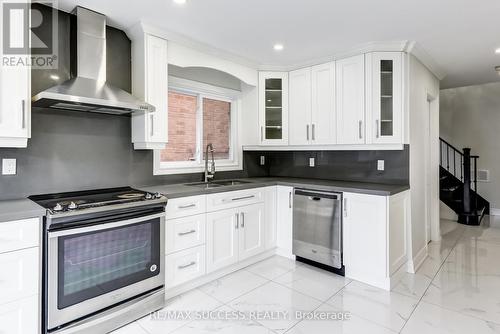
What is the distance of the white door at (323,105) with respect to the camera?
3402 millimetres

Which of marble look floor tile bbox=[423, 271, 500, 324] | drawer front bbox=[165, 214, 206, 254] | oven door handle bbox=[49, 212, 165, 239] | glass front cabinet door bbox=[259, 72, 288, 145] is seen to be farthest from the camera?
glass front cabinet door bbox=[259, 72, 288, 145]

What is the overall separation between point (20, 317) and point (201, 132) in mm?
2456

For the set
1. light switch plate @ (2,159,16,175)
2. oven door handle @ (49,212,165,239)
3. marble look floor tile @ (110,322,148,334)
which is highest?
light switch plate @ (2,159,16,175)

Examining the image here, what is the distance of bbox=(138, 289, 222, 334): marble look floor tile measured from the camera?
2102 millimetres

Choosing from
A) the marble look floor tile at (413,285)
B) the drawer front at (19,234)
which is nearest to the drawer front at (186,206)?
the drawer front at (19,234)

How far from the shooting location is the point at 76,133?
2.44m

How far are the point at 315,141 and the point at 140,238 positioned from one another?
7.77 feet

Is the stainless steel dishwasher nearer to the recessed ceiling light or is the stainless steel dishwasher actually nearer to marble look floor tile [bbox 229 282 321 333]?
marble look floor tile [bbox 229 282 321 333]

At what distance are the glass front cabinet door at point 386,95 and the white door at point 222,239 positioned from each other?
1813 millimetres

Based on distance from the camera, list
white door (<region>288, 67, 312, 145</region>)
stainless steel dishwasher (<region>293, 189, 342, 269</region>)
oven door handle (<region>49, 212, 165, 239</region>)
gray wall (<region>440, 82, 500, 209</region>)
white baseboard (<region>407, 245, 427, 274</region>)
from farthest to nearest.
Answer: gray wall (<region>440, 82, 500, 209</region>), white door (<region>288, 67, 312, 145</region>), white baseboard (<region>407, 245, 427, 274</region>), stainless steel dishwasher (<region>293, 189, 342, 269</region>), oven door handle (<region>49, 212, 165, 239</region>)

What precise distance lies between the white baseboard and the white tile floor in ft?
0.18

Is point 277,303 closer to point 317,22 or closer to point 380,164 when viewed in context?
point 380,164

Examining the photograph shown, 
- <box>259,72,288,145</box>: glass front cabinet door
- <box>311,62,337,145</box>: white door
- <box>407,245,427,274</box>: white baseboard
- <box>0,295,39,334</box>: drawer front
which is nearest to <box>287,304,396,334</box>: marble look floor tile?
<box>407,245,427,274</box>: white baseboard

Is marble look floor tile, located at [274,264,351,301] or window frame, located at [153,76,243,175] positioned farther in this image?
window frame, located at [153,76,243,175]
